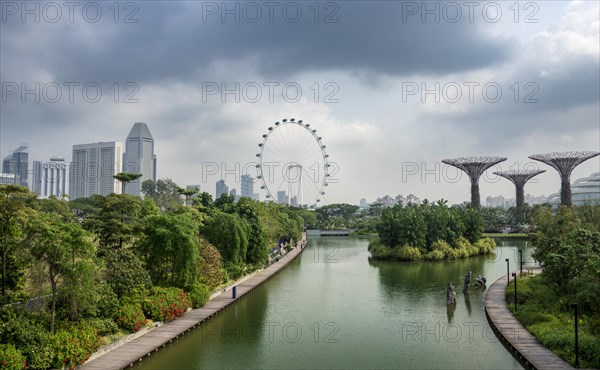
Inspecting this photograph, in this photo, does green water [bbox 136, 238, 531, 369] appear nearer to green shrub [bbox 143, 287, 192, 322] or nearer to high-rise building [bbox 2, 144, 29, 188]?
green shrub [bbox 143, 287, 192, 322]

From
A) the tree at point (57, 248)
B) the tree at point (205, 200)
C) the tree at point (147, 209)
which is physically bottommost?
the tree at point (57, 248)

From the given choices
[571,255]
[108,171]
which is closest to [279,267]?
[571,255]

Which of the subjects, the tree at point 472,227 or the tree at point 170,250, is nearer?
the tree at point 170,250

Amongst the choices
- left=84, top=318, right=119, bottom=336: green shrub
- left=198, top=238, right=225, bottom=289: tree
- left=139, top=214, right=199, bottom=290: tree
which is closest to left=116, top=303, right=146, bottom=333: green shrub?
left=84, top=318, right=119, bottom=336: green shrub

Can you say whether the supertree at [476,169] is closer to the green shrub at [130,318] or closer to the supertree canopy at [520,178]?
the supertree canopy at [520,178]

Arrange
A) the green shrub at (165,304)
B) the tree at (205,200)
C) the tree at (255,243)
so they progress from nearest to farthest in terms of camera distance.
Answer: the green shrub at (165,304) < the tree at (255,243) < the tree at (205,200)

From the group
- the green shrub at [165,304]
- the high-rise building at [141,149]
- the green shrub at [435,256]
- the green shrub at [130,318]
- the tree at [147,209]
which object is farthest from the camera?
the high-rise building at [141,149]

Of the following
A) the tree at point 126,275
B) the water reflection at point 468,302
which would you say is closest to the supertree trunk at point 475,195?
the water reflection at point 468,302
